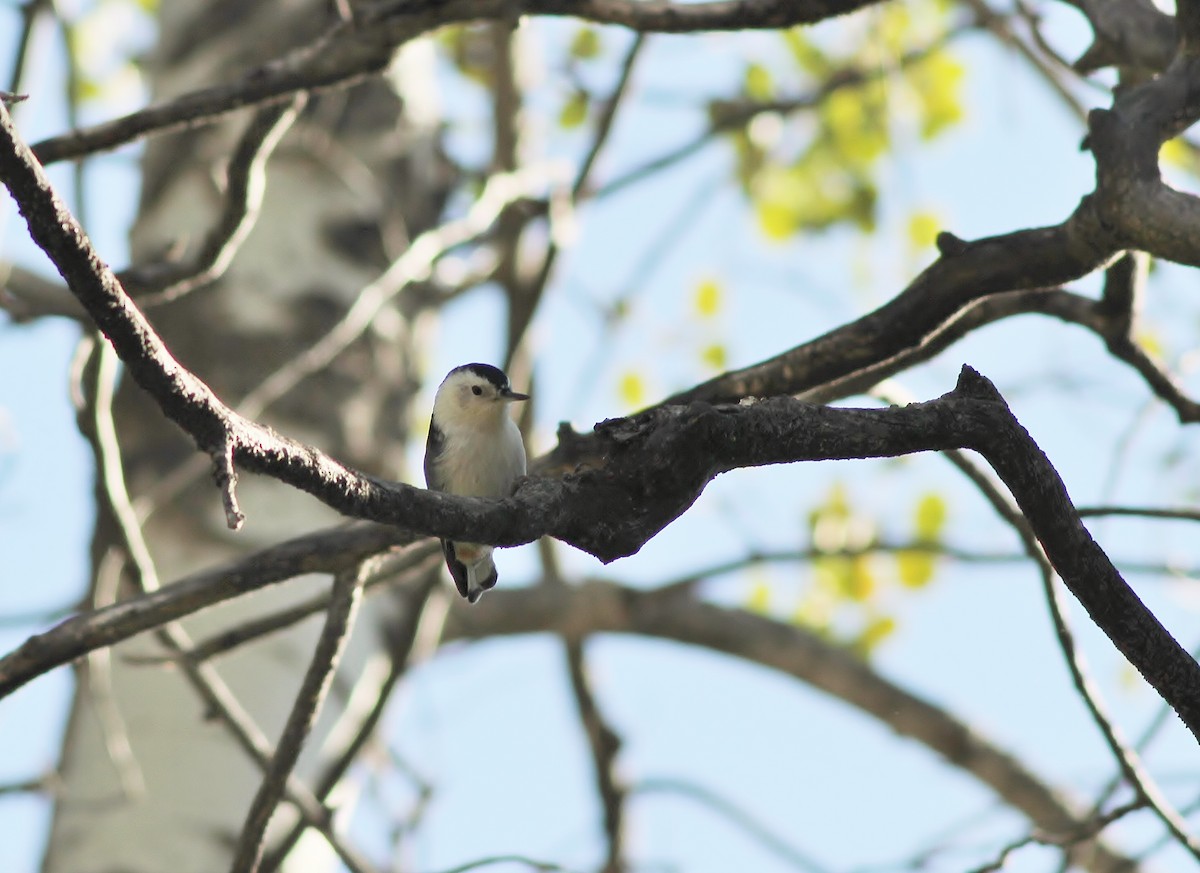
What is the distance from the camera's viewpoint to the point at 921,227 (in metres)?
7.11

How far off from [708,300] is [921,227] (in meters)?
1.07

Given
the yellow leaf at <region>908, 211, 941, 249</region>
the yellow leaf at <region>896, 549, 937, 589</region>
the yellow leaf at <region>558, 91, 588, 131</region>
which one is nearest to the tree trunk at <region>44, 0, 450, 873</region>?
the yellow leaf at <region>558, 91, 588, 131</region>

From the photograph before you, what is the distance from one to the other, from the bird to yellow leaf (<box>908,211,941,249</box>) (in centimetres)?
298

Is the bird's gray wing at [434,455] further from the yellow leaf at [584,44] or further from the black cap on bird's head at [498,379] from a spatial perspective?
the yellow leaf at [584,44]

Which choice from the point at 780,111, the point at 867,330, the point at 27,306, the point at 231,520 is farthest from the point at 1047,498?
the point at 780,111

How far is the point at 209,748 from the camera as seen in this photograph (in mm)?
3953

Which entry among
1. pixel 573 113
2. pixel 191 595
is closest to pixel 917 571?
pixel 573 113

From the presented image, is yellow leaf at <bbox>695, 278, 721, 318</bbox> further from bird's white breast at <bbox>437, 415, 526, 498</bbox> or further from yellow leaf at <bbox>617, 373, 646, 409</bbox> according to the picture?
bird's white breast at <bbox>437, 415, 526, 498</bbox>

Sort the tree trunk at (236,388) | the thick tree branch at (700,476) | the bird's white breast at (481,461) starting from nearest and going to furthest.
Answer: the thick tree branch at (700,476) → the tree trunk at (236,388) → the bird's white breast at (481,461)

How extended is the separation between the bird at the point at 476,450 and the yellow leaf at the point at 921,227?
298 cm

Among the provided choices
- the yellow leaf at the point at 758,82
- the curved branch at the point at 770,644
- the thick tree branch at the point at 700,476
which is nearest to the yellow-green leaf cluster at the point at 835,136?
the yellow leaf at the point at 758,82

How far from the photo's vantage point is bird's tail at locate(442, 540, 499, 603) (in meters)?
4.27

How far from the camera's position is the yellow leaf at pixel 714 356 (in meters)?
7.33

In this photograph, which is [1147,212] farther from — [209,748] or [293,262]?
[293,262]
